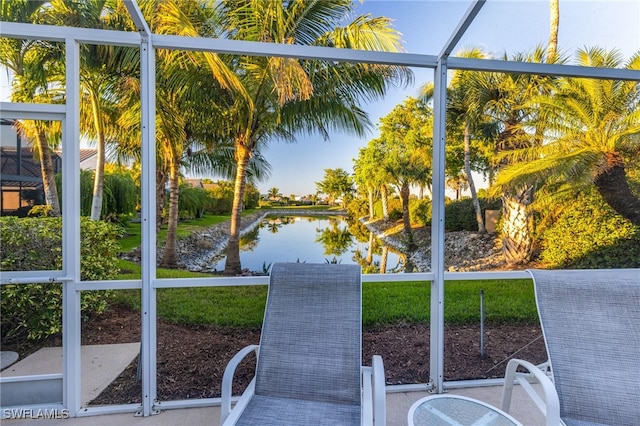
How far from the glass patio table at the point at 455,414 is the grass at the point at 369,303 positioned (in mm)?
2206

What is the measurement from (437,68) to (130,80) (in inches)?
157

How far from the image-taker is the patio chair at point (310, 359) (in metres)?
1.67

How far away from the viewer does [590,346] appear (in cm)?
186

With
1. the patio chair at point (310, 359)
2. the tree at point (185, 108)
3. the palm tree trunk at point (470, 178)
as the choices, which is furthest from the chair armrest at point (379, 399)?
the palm tree trunk at point (470, 178)

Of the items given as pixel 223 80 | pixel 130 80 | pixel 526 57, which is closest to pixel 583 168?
pixel 526 57

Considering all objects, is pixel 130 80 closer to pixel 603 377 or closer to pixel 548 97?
pixel 603 377

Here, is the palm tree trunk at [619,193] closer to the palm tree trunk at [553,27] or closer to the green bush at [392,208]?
the palm tree trunk at [553,27]

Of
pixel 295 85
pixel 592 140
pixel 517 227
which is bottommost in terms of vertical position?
pixel 517 227

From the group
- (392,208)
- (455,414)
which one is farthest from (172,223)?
(455,414)

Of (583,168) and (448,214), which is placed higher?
(583,168)

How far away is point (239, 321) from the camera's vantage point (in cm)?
364

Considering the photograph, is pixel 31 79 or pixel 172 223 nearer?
pixel 31 79

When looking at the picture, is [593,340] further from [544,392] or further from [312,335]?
[312,335]

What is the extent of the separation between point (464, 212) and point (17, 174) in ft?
19.4
